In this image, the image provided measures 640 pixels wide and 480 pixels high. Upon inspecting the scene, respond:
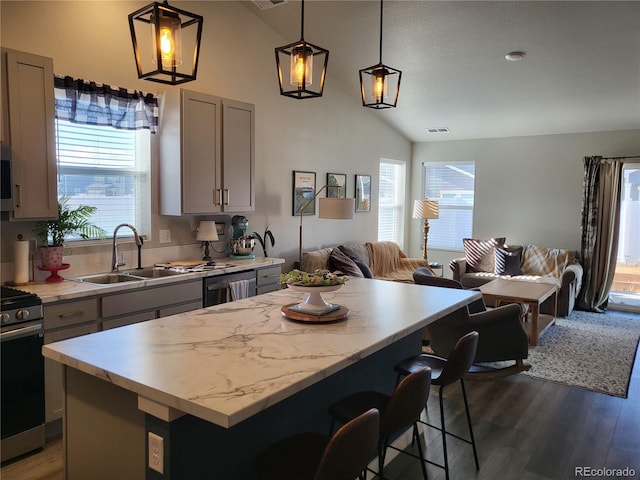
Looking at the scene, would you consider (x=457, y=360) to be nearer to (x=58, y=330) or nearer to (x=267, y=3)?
(x=58, y=330)

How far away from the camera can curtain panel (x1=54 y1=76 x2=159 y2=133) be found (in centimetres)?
353

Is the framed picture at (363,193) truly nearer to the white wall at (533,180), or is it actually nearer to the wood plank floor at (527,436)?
the white wall at (533,180)

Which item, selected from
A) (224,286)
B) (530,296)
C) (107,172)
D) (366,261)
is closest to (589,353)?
(530,296)

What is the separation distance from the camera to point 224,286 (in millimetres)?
4074

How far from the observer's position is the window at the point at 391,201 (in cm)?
773

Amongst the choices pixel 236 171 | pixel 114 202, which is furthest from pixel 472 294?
pixel 114 202

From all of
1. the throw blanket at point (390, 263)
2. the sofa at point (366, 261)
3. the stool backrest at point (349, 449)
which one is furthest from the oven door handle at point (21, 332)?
the throw blanket at point (390, 263)

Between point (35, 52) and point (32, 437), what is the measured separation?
2.51 meters

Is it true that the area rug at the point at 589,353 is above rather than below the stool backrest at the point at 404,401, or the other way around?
below

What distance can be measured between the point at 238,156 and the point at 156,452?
3.38m

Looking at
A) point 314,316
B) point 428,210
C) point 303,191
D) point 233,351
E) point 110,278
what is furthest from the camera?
point 428,210

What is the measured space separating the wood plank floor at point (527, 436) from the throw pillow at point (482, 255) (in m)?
3.02

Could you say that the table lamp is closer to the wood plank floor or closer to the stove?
the stove

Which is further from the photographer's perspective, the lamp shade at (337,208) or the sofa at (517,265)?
the sofa at (517,265)
